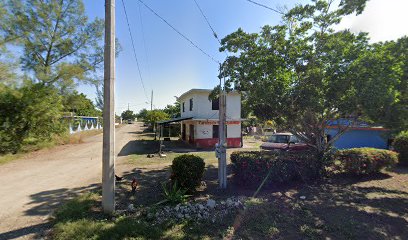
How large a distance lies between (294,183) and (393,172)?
237 inches

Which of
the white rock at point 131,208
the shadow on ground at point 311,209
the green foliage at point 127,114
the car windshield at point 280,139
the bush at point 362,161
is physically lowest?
the shadow on ground at point 311,209

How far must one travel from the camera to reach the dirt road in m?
5.20

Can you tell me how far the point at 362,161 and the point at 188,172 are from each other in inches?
280

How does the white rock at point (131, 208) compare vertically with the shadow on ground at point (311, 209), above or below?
above

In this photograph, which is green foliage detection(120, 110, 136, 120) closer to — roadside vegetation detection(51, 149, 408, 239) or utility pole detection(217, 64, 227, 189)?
roadside vegetation detection(51, 149, 408, 239)

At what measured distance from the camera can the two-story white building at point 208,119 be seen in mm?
20766

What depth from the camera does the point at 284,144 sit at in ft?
47.4

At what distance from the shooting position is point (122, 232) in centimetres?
461

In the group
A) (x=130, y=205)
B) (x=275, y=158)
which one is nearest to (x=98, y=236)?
(x=130, y=205)

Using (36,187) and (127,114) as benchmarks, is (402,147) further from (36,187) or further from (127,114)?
(127,114)

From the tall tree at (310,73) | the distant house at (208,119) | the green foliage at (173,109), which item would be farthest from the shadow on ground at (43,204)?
the green foliage at (173,109)

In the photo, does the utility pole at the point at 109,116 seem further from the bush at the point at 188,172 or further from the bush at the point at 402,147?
the bush at the point at 402,147

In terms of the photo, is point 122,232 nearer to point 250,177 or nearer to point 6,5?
point 250,177

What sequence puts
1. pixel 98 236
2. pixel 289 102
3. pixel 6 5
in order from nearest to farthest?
pixel 98 236, pixel 289 102, pixel 6 5
